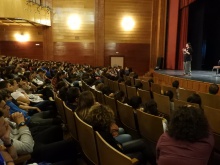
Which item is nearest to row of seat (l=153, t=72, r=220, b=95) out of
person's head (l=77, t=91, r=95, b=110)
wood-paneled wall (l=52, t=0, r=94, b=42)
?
person's head (l=77, t=91, r=95, b=110)

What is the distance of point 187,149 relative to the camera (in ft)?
4.66

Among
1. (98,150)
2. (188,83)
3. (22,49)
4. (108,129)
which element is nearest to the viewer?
(98,150)

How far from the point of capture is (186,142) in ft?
4.75

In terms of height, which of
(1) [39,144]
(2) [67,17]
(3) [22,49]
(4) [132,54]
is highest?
(2) [67,17]

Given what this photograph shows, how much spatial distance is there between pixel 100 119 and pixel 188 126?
2.36ft

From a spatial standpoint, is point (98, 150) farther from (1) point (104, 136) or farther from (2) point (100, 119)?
(2) point (100, 119)

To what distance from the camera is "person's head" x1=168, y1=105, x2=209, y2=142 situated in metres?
1.45

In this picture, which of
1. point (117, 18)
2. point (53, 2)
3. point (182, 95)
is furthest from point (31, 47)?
point (182, 95)

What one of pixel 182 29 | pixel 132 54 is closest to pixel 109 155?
pixel 182 29

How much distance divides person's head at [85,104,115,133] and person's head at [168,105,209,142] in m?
0.56

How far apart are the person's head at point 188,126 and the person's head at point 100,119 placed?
0.56 meters

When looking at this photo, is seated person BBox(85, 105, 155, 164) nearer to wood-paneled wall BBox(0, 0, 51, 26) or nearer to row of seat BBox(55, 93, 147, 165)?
row of seat BBox(55, 93, 147, 165)

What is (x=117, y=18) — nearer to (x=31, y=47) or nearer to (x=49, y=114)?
(x=31, y=47)

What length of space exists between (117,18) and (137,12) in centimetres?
114
